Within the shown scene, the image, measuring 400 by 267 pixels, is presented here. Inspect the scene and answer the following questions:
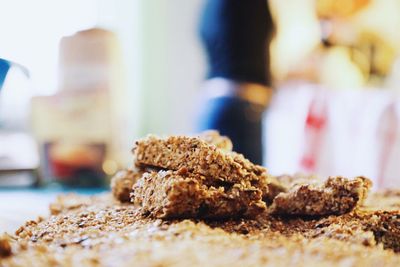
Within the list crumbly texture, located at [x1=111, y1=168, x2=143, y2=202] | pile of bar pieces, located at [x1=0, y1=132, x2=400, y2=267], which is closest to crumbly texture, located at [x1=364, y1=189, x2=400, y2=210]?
pile of bar pieces, located at [x1=0, y1=132, x2=400, y2=267]

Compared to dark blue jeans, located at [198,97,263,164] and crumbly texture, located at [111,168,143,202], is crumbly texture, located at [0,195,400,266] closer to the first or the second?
crumbly texture, located at [111,168,143,202]

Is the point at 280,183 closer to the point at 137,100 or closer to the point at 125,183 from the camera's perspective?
the point at 125,183

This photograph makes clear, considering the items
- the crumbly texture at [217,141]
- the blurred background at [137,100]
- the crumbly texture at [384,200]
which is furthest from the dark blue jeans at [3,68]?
the blurred background at [137,100]

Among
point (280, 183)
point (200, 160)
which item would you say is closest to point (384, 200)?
point (280, 183)

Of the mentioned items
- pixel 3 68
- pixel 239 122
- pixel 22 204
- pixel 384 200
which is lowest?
pixel 22 204

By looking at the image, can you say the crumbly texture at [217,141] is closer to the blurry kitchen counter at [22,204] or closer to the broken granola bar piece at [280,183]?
the broken granola bar piece at [280,183]

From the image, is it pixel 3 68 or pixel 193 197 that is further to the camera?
pixel 3 68

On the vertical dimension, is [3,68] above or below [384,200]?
above
